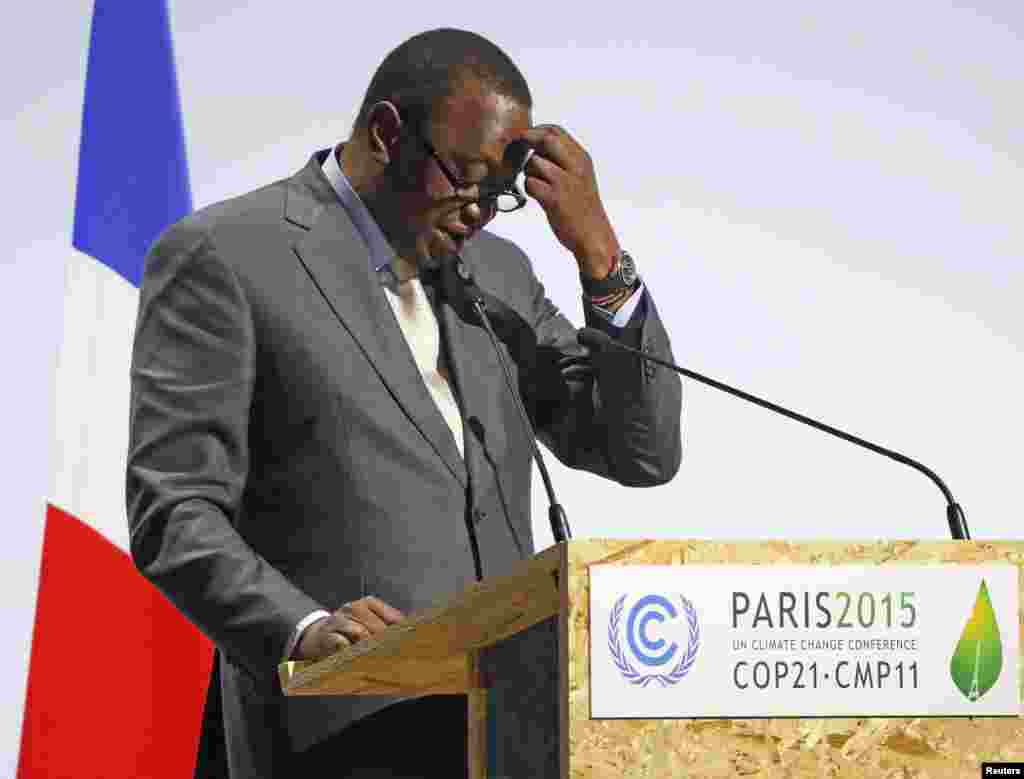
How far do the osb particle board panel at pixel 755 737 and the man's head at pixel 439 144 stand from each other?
3.65ft

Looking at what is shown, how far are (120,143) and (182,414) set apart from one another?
2.12m

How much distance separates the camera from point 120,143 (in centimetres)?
436

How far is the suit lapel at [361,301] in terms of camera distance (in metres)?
2.40

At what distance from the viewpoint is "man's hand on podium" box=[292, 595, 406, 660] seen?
2.07 metres

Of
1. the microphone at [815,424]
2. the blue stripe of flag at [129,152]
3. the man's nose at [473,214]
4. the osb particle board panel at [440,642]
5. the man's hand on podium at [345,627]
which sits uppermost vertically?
the blue stripe of flag at [129,152]

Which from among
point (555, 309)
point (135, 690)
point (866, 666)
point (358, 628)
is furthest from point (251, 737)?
point (135, 690)

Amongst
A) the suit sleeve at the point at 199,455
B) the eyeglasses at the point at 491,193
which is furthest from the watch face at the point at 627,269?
the suit sleeve at the point at 199,455

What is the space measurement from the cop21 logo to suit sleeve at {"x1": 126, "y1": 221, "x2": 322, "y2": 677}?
0.82 metres

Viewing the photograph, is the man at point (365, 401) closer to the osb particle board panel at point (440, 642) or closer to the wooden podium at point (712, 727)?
the osb particle board panel at point (440, 642)

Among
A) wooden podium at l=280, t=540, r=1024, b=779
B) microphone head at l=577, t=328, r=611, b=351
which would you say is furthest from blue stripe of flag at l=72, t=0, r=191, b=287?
wooden podium at l=280, t=540, r=1024, b=779

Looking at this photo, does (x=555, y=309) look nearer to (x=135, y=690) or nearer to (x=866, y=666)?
(x=866, y=666)

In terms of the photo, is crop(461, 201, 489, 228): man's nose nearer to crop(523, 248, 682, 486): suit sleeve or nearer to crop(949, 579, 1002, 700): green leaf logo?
crop(523, 248, 682, 486): suit sleeve

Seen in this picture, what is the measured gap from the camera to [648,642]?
58.5 inches

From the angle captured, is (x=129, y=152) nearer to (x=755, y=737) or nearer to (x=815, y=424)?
(x=815, y=424)
